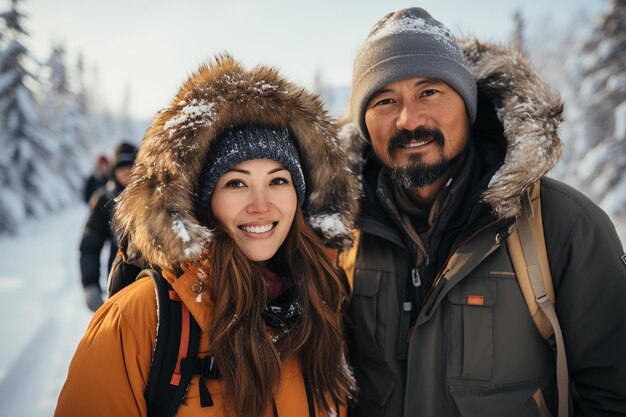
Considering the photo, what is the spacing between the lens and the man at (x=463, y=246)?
7.00 feet

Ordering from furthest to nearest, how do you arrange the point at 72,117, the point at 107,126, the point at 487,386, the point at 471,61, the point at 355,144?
the point at 107,126, the point at 72,117, the point at 355,144, the point at 471,61, the point at 487,386

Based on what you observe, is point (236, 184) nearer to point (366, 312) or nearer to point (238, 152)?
Answer: point (238, 152)

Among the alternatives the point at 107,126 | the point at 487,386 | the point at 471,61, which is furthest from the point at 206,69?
the point at 107,126

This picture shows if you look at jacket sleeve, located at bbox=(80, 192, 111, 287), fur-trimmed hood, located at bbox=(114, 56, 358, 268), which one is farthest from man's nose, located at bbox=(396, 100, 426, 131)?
jacket sleeve, located at bbox=(80, 192, 111, 287)

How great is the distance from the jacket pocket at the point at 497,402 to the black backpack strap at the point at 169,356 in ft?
4.81

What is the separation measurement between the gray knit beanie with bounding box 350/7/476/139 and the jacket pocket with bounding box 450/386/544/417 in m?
1.83

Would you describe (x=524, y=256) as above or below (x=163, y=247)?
above

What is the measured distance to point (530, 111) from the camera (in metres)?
2.39

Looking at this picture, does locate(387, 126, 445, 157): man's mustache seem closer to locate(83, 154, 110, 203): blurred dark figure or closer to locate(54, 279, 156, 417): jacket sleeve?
locate(54, 279, 156, 417): jacket sleeve

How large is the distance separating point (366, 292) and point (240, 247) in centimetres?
96

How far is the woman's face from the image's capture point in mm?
2176

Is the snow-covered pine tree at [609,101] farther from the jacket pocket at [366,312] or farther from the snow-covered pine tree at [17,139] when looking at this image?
the snow-covered pine tree at [17,139]

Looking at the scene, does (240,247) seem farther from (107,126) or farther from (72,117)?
(107,126)

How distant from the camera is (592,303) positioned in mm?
2107
